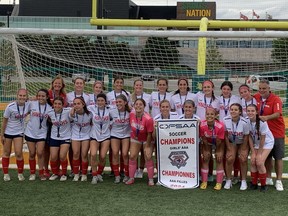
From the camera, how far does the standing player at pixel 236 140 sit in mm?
5863

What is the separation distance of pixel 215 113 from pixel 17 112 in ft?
9.24

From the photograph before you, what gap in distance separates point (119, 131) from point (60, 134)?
2.83 feet

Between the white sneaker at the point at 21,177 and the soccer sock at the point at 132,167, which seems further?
the white sneaker at the point at 21,177

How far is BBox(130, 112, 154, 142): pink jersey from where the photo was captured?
609 cm

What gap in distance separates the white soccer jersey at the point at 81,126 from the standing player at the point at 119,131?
13.9 inches

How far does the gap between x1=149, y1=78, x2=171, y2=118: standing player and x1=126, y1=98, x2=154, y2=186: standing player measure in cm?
53

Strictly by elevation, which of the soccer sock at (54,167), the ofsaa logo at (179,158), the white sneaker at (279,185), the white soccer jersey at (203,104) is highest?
the white soccer jersey at (203,104)

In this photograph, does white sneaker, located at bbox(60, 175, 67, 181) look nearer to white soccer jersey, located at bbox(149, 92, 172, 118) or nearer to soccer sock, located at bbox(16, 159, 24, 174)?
soccer sock, located at bbox(16, 159, 24, 174)

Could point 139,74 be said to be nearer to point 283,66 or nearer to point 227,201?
point 283,66

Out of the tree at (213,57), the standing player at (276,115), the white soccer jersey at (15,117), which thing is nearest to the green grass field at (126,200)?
the standing player at (276,115)

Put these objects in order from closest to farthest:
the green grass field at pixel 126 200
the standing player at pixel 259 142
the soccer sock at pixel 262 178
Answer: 1. the green grass field at pixel 126 200
2. the standing player at pixel 259 142
3. the soccer sock at pixel 262 178

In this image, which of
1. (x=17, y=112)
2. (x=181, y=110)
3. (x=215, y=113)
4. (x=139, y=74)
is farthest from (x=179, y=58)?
(x=17, y=112)

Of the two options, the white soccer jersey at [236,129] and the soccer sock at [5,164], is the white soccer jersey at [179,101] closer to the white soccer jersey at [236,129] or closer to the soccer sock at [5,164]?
the white soccer jersey at [236,129]

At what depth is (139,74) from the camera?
28.4 feet
